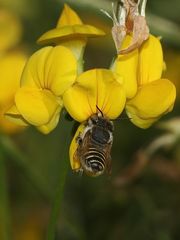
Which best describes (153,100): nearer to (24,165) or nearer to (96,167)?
(96,167)

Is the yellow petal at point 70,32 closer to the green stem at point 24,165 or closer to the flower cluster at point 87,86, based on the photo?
the flower cluster at point 87,86

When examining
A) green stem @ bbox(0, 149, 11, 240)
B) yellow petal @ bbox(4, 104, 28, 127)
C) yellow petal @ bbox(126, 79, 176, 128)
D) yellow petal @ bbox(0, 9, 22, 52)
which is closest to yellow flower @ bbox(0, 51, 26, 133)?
yellow petal @ bbox(0, 9, 22, 52)

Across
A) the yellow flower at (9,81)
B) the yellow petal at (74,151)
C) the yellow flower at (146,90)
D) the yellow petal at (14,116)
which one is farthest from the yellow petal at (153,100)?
the yellow flower at (9,81)

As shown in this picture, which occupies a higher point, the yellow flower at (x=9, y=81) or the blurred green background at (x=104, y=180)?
the yellow flower at (x=9, y=81)

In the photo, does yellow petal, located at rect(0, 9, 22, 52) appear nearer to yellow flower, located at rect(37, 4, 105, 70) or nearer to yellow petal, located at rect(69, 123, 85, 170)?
yellow flower, located at rect(37, 4, 105, 70)

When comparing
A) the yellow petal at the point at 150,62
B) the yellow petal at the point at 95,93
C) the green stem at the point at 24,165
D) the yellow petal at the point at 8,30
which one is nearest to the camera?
the yellow petal at the point at 95,93

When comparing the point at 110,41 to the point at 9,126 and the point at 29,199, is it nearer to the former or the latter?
the point at 29,199

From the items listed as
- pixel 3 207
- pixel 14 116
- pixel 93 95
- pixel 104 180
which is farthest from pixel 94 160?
pixel 104 180
